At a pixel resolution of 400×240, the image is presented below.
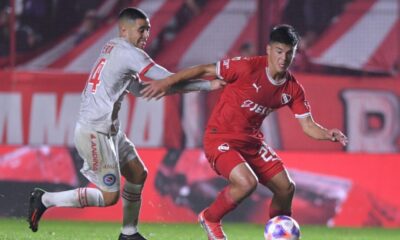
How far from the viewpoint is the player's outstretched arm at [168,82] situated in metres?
8.11

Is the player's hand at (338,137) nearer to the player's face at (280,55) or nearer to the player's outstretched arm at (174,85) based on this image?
the player's face at (280,55)

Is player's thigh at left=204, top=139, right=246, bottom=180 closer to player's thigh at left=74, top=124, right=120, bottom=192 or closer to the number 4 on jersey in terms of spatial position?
player's thigh at left=74, top=124, right=120, bottom=192

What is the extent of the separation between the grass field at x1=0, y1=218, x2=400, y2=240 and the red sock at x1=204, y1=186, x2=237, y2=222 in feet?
5.64

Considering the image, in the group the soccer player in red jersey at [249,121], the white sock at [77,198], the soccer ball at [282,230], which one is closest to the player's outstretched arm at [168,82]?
the soccer player in red jersey at [249,121]

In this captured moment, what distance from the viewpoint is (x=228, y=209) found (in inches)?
328

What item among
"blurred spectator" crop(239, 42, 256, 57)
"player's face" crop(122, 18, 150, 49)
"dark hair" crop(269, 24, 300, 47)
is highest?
"dark hair" crop(269, 24, 300, 47)

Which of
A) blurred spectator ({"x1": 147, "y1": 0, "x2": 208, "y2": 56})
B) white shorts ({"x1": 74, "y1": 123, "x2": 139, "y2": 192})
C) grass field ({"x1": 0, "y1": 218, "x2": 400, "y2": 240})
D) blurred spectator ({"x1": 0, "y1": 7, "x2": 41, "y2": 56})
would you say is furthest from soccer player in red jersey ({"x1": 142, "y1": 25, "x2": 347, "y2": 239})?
blurred spectator ({"x1": 0, "y1": 7, "x2": 41, "y2": 56})

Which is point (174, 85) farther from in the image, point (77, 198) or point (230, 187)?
point (77, 198)

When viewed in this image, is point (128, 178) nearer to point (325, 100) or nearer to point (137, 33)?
point (137, 33)

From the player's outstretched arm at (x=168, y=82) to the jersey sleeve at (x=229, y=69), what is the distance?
0.36 ft

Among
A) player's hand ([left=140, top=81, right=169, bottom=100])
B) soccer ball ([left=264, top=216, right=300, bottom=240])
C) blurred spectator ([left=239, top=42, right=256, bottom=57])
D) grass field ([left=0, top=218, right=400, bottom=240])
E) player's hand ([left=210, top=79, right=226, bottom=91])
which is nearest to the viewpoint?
soccer ball ([left=264, top=216, right=300, bottom=240])

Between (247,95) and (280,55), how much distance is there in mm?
432

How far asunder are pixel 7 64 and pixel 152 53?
185 centimetres

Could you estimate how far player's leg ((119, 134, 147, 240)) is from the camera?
8.67 metres
